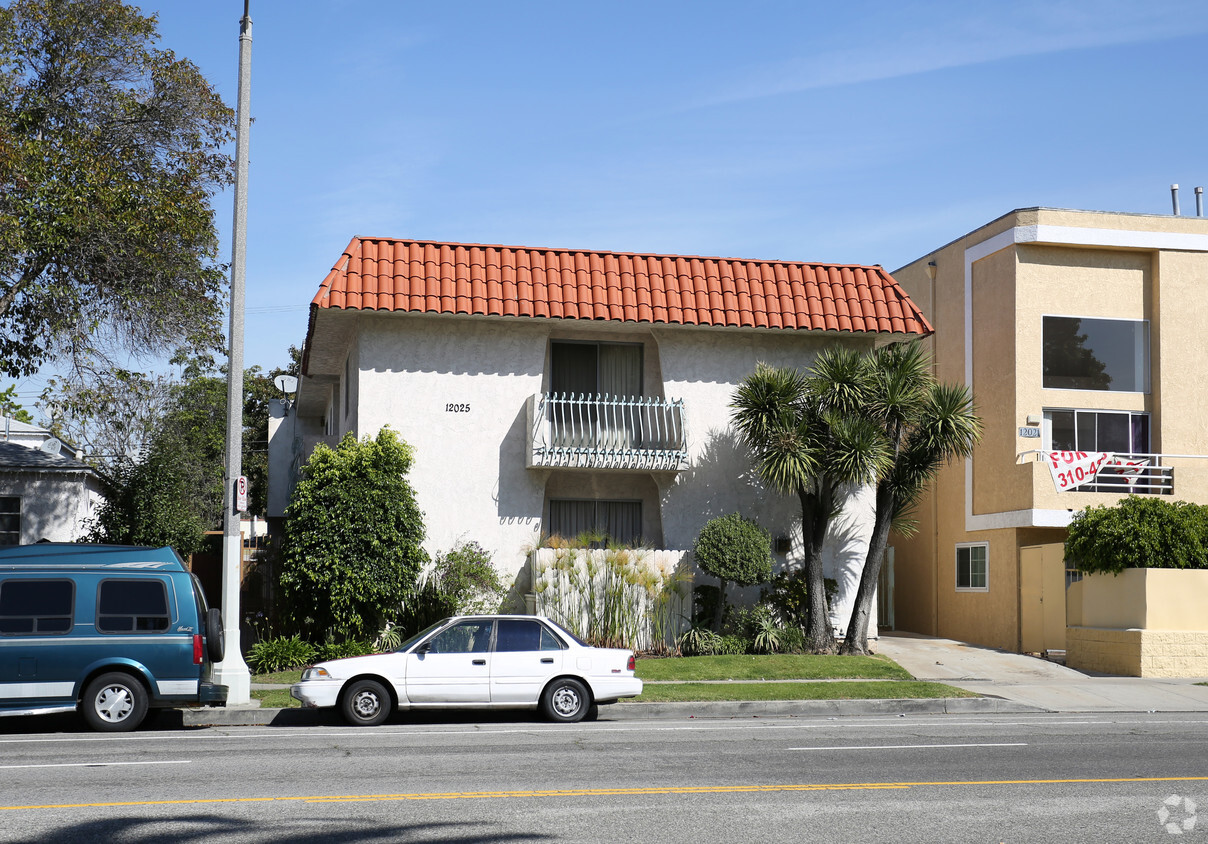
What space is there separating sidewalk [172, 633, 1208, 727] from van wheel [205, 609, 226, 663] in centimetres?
89

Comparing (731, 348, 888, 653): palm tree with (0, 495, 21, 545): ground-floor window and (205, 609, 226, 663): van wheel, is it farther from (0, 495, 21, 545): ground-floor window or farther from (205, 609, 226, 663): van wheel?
(0, 495, 21, 545): ground-floor window

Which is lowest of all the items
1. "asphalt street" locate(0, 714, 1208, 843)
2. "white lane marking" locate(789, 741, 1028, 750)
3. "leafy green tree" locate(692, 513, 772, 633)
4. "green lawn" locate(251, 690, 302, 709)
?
"green lawn" locate(251, 690, 302, 709)

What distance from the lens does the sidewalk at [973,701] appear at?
→ 1548 centimetres

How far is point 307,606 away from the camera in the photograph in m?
20.0

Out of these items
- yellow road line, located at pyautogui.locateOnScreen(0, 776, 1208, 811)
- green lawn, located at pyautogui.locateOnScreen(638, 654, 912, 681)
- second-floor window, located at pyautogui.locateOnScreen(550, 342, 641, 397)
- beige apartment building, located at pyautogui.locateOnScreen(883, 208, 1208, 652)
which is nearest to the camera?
yellow road line, located at pyautogui.locateOnScreen(0, 776, 1208, 811)

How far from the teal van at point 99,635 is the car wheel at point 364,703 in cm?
164

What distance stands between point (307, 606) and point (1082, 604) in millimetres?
14317

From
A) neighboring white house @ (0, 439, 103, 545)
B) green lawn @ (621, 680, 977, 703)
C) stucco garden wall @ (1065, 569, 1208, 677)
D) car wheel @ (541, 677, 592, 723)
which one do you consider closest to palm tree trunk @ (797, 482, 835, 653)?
green lawn @ (621, 680, 977, 703)

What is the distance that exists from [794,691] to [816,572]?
4.56 m

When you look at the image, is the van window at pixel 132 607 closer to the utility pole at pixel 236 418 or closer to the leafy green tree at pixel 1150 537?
the utility pole at pixel 236 418

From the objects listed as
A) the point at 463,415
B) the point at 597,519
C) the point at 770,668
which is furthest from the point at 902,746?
the point at 463,415

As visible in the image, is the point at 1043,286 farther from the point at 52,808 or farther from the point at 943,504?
the point at 52,808

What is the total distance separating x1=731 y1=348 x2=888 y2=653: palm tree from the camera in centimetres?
2078

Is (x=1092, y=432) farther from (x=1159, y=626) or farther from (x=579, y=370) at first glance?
(x=579, y=370)
